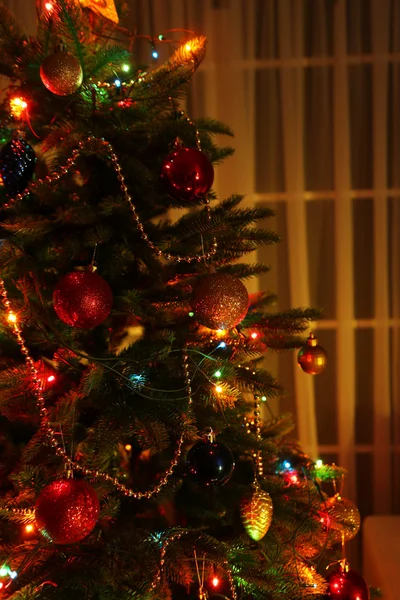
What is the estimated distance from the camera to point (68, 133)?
2.55 ft

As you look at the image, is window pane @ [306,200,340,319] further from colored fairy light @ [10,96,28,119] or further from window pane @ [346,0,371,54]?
colored fairy light @ [10,96,28,119]

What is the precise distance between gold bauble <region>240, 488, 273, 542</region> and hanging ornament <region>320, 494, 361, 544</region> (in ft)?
0.58

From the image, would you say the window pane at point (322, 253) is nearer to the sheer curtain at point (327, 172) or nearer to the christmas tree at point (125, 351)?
the sheer curtain at point (327, 172)

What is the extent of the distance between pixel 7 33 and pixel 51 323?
44cm

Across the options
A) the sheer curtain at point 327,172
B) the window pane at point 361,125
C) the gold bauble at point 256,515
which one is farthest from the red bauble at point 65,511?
the window pane at point 361,125

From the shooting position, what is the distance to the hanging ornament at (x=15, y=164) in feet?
2.42

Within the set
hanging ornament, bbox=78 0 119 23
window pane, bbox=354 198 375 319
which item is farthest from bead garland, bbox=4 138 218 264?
window pane, bbox=354 198 375 319

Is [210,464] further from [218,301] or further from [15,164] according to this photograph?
[15,164]

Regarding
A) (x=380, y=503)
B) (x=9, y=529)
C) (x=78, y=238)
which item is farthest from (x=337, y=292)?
(x=9, y=529)

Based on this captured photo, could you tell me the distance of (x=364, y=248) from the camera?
1.49m

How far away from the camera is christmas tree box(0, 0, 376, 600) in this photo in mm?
712

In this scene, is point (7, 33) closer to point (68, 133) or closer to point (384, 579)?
point (68, 133)

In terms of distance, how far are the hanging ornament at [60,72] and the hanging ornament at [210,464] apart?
56 cm

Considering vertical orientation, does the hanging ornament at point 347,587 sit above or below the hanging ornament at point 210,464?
below
